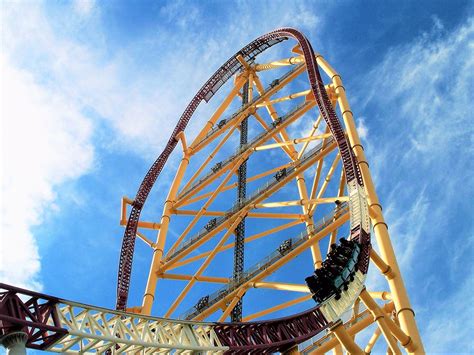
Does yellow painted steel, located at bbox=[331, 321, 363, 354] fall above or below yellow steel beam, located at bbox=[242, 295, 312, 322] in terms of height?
below

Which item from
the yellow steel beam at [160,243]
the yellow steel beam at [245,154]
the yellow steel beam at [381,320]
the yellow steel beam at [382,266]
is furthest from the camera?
the yellow steel beam at [245,154]

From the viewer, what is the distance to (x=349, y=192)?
1377cm

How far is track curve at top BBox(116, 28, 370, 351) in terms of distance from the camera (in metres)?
11.2

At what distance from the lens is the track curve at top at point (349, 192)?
1116 centimetres

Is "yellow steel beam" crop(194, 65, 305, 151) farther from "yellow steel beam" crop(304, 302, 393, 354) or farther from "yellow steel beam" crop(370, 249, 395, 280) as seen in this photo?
"yellow steel beam" crop(370, 249, 395, 280)

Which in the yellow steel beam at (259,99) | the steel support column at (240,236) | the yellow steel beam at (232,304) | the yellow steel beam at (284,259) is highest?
the yellow steel beam at (259,99)

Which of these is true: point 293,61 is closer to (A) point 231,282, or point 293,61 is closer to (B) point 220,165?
(B) point 220,165

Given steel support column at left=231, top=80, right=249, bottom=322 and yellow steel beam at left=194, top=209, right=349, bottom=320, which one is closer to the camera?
yellow steel beam at left=194, top=209, right=349, bottom=320

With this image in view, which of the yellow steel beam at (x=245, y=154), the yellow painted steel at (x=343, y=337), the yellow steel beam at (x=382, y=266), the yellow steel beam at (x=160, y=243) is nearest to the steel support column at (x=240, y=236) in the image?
the yellow steel beam at (x=245, y=154)

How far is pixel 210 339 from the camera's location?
35.4ft

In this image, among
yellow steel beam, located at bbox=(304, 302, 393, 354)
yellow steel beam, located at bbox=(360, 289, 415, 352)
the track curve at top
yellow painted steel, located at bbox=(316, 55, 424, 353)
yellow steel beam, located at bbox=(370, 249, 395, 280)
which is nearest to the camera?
the track curve at top

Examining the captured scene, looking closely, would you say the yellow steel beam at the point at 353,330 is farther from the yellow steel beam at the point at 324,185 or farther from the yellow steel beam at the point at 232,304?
the yellow steel beam at the point at 324,185

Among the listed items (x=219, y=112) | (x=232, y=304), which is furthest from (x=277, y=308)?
(x=219, y=112)

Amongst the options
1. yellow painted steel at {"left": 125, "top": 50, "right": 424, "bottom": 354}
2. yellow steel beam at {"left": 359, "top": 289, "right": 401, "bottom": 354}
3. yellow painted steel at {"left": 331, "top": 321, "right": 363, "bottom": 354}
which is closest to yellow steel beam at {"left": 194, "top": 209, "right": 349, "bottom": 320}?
yellow painted steel at {"left": 125, "top": 50, "right": 424, "bottom": 354}
